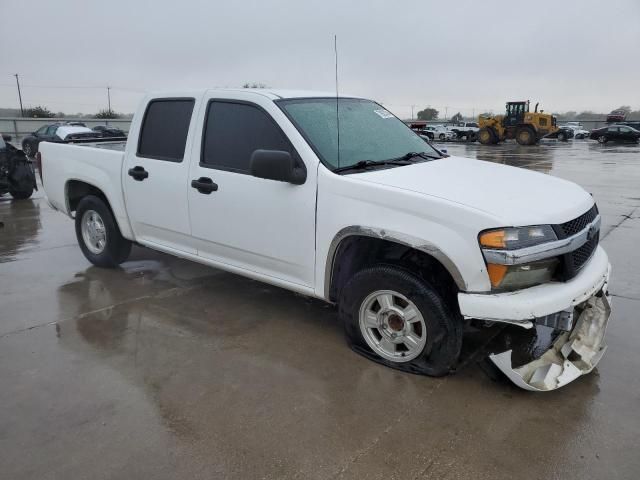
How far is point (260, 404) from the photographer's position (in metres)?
3.07

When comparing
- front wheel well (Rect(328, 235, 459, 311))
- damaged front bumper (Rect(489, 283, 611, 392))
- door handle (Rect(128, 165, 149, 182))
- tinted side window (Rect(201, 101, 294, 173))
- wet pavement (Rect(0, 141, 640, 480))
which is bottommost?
wet pavement (Rect(0, 141, 640, 480))

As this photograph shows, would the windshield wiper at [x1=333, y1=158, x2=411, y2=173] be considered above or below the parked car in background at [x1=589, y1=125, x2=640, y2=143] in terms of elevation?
above

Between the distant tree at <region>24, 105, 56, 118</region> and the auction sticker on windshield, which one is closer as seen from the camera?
the auction sticker on windshield

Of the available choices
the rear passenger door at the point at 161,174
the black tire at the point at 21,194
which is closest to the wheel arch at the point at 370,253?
the rear passenger door at the point at 161,174

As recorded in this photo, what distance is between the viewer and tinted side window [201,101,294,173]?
12.7 feet

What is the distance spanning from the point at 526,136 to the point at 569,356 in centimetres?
3459

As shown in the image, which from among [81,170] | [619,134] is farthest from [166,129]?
[619,134]

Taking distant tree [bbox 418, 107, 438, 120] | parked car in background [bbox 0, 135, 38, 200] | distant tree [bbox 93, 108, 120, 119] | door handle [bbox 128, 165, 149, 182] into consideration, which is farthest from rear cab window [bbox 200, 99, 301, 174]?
distant tree [bbox 418, 107, 438, 120]

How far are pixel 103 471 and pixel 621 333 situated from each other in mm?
3792

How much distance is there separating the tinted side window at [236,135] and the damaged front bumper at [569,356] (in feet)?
7.15

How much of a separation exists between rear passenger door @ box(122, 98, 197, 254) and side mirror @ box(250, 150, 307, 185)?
112 cm

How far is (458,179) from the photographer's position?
11.5 feet

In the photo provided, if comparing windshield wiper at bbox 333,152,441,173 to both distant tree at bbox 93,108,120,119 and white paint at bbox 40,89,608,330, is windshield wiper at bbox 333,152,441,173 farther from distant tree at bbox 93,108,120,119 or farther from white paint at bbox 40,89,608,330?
distant tree at bbox 93,108,120,119

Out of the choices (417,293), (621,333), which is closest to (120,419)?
(417,293)
